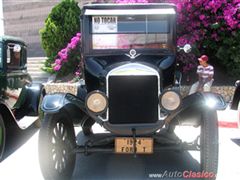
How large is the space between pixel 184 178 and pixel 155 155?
3.59 feet

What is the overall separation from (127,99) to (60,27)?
10.8 m

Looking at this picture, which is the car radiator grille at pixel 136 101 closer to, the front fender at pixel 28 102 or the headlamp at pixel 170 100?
the headlamp at pixel 170 100

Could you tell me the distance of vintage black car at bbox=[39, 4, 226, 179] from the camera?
4.29m

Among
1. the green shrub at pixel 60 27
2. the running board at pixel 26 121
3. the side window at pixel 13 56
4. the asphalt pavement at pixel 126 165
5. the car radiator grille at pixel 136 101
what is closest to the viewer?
the car radiator grille at pixel 136 101

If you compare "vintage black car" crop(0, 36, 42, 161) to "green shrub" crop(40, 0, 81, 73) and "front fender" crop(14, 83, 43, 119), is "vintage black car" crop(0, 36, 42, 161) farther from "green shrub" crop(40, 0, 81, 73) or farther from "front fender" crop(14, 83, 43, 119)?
"green shrub" crop(40, 0, 81, 73)

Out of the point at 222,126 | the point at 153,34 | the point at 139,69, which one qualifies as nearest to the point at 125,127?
the point at 139,69

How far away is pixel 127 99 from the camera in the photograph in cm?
439

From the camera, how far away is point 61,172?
4539 millimetres

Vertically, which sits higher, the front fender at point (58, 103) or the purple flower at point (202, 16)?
the purple flower at point (202, 16)

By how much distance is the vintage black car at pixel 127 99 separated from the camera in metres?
4.29

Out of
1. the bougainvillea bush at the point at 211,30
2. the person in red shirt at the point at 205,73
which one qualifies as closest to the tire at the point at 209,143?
the person in red shirt at the point at 205,73

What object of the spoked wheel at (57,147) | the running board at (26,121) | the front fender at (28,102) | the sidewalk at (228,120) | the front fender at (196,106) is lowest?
the sidewalk at (228,120)

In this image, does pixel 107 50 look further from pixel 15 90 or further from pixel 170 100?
pixel 15 90

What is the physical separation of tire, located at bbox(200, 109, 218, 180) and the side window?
359cm
